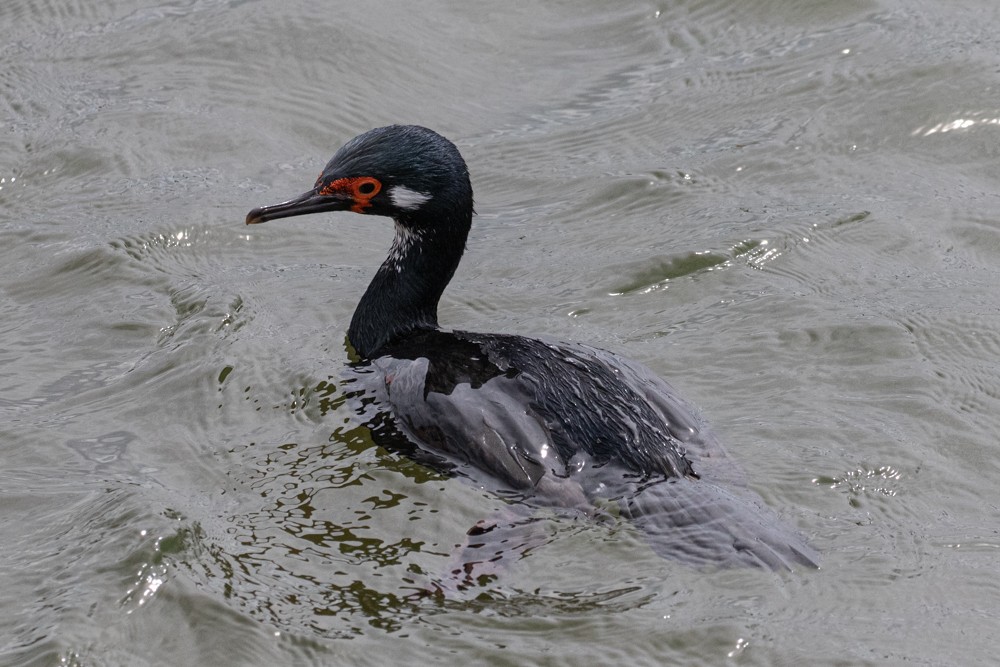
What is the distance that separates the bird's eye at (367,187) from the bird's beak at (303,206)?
2.8 inches

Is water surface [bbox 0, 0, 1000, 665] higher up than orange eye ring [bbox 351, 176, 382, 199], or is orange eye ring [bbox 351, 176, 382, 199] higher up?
orange eye ring [bbox 351, 176, 382, 199]

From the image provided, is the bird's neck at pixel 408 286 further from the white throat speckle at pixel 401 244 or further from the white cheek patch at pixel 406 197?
the white cheek patch at pixel 406 197

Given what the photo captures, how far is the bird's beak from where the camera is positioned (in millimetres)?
6242

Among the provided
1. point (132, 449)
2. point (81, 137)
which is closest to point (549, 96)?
point (81, 137)

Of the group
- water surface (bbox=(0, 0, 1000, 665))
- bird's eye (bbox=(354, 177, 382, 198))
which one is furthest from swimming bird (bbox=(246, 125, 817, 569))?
water surface (bbox=(0, 0, 1000, 665))

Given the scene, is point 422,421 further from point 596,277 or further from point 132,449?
point 596,277

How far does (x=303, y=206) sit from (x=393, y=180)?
0.43 m

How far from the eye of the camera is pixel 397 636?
182 inches

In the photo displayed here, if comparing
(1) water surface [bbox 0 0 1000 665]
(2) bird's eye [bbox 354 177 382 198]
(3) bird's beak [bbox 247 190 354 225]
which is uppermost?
(2) bird's eye [bbox 354 177 382 198]

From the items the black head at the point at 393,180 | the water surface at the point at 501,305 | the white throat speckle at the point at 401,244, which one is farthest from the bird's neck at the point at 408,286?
the water surface at the point at 501,305

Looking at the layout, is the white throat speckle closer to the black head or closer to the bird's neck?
the bird's neck

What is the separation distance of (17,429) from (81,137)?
9.53ft

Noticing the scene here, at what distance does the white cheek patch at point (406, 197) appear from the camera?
20.5ft

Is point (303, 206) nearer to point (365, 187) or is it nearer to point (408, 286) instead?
point (365, 187)
